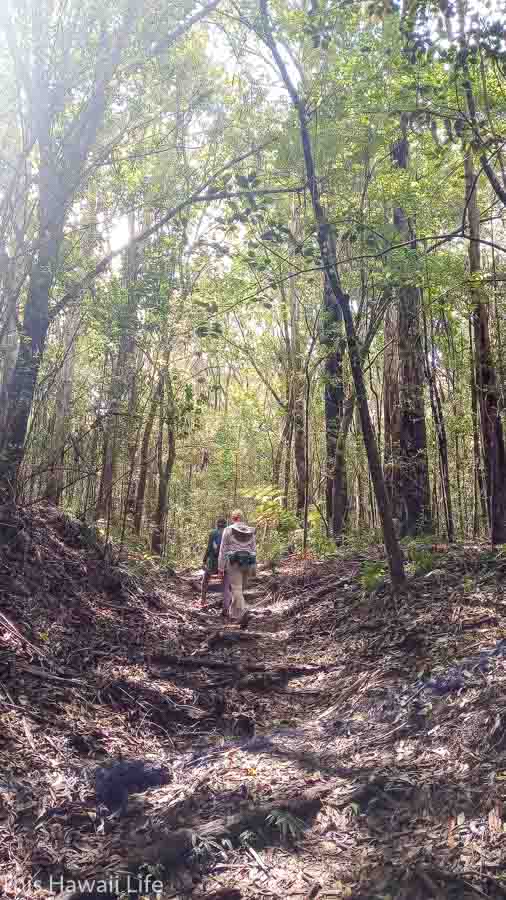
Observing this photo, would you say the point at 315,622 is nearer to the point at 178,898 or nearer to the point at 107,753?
the point at 107,753

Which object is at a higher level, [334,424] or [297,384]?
[297,384]

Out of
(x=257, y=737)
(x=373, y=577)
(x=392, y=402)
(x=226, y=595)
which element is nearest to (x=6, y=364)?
(x=226, y=595)

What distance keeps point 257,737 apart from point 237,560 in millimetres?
3950

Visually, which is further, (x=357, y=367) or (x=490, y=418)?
(x=490, y=418)

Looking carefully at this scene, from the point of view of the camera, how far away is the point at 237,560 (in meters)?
8.23

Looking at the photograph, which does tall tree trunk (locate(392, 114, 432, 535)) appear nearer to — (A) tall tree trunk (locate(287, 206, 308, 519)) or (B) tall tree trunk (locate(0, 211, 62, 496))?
(A) tall tree trunk (locate(287, 206, 308, 519))

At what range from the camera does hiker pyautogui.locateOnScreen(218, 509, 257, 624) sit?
8.23 metres

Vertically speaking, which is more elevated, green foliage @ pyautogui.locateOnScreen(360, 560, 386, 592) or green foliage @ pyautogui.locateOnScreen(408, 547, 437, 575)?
green foliage @ pyautogui.locateOnScreen(408, 547, 437, 575)

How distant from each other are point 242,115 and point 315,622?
35.7ft

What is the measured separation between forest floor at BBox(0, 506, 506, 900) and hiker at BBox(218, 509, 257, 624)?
0.87 meters

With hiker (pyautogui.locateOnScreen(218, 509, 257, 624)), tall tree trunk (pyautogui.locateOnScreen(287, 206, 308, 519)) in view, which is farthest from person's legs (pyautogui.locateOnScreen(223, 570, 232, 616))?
tall tree trunk (pyautogui.locateOnScreen(287, 206, 308, 519))

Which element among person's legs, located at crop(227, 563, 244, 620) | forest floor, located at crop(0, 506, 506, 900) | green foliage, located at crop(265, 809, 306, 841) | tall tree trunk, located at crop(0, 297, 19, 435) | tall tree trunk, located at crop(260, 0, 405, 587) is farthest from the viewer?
person's legs, located at crop(227, 563, 244, 620)

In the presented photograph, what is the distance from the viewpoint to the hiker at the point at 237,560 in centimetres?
823

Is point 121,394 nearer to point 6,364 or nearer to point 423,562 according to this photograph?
point 6,364
